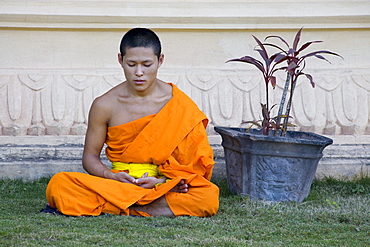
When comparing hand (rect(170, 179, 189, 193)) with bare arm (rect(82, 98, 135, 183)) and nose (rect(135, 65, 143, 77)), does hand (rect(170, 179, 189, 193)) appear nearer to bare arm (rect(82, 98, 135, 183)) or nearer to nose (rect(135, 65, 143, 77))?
bare arm (rect(82, 98, 135, 183))

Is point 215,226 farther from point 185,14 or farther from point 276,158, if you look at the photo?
point 185,14

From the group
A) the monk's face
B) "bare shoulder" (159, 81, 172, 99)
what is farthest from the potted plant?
the monk's face

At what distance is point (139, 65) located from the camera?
3764 millimetres

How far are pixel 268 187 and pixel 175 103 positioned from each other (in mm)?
887

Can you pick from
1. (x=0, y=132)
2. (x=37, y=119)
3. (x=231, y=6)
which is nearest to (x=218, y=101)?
(x=231, y=6)

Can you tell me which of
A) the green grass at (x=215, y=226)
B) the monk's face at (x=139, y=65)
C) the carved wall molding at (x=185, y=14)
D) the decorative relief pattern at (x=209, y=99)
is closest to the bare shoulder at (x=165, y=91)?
the monk's face at (x=139, y=65)

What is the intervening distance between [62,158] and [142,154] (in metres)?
1.29

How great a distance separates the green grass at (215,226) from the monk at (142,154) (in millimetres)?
136

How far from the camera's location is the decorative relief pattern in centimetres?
500

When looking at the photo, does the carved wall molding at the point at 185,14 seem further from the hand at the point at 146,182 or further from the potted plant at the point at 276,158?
the hand at the point at 146,182

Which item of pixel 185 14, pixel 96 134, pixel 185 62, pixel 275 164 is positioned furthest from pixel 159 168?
pixel 185 14

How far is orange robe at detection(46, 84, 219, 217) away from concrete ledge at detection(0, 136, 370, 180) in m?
0.99

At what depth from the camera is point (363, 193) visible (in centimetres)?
450

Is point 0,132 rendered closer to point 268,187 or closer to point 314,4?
point 268,187
